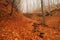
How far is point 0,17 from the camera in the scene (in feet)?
60.3

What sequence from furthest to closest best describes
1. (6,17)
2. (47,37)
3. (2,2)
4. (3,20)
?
(2,2) → (6,17) → (3,20) → (47,37)

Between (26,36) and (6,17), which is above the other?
(6,17)

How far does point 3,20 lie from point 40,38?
16.9 ft

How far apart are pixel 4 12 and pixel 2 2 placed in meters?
2.88

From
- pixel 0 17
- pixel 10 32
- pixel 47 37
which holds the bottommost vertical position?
pixel 47 37

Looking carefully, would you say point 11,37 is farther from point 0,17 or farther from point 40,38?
point 0,17

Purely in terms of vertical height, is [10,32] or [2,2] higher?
[2,2]

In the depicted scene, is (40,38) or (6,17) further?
(6,17)

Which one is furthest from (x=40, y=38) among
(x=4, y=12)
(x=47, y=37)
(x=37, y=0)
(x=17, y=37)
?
(x=37, y=0)

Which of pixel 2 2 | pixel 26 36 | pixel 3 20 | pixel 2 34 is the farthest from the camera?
pixel 2 2

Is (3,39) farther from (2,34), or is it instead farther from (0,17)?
(0,17)

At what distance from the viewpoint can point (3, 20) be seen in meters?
17.9

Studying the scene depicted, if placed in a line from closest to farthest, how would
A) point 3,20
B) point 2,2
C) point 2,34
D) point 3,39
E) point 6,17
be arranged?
point 3,39 < point 2,34 < point 3,20 < point 6,17 < point 2,2

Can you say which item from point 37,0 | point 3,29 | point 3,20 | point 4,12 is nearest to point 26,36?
point 3,29
